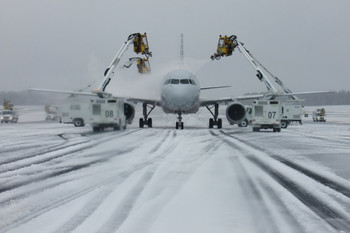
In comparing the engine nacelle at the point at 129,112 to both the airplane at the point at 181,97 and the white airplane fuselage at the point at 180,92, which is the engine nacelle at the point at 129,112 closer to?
the airplane at the point at 181,97

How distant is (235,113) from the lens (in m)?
34.4

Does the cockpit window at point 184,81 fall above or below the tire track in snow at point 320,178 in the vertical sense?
above

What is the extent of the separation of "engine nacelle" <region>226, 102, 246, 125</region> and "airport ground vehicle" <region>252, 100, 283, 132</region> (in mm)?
3624

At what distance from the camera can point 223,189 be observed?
836 cm

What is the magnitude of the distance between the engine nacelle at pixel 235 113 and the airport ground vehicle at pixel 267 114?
143 inches

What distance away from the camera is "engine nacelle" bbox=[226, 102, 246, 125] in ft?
112

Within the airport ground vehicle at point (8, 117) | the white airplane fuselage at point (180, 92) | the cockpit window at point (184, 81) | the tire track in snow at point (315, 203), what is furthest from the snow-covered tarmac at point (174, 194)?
the airport ground vehicle at point (8, 117)

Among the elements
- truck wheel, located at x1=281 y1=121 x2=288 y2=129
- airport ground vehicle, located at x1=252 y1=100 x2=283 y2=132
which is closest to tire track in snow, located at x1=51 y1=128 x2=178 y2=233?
airport ground vehicle, located at x1=252 y1=100 x2=283 y2=132

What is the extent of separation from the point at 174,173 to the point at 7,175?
436cm

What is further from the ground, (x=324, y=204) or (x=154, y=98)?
(x=154, y=98)

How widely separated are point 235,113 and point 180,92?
23.5 feet

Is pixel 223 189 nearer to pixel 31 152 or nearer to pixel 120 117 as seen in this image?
pixel 31 152

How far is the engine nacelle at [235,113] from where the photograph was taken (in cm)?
3406

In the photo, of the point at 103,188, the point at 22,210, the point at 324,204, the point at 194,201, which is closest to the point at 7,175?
the point at 103,188
